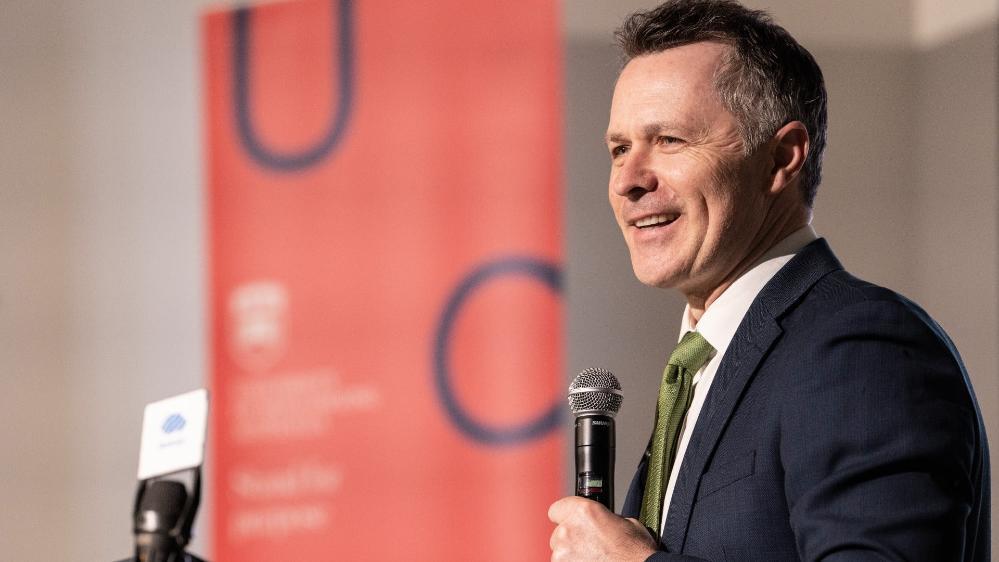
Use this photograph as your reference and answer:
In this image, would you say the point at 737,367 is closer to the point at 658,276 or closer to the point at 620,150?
the point at 658,276

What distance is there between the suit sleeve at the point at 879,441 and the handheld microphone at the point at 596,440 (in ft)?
0.94

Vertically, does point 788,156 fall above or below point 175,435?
above

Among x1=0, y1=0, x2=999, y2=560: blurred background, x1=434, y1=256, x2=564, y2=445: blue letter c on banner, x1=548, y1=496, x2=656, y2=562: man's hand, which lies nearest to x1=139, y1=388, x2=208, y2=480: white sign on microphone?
x1=548, y1=496, x2=656, y2=562: man's hand

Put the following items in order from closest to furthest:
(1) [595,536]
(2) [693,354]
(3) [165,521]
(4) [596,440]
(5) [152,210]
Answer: (3) [165,521]
(1) [595,536]
(4) [596,440]
(2) [693,354]
(5) [152,210]

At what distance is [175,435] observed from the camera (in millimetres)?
1252

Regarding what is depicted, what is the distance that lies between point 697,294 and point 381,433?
2.31 metres

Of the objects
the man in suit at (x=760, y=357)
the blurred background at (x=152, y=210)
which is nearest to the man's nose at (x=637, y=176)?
the man in suit at (x=760, y=357)

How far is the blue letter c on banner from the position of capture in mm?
3963

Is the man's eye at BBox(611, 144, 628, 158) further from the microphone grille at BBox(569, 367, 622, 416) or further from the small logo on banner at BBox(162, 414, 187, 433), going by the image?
the small logo on banner at BBox(162, 414, 187, 433)

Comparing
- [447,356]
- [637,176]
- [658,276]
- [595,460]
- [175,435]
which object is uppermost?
[637,176]

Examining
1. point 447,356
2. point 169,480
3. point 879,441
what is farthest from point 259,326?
point 879,441

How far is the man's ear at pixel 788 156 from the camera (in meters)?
1.88

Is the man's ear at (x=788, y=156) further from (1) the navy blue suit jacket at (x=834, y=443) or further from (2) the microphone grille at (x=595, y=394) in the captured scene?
(2) the microphone grille at (x=595, y=394)

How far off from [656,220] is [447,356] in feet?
7.24
